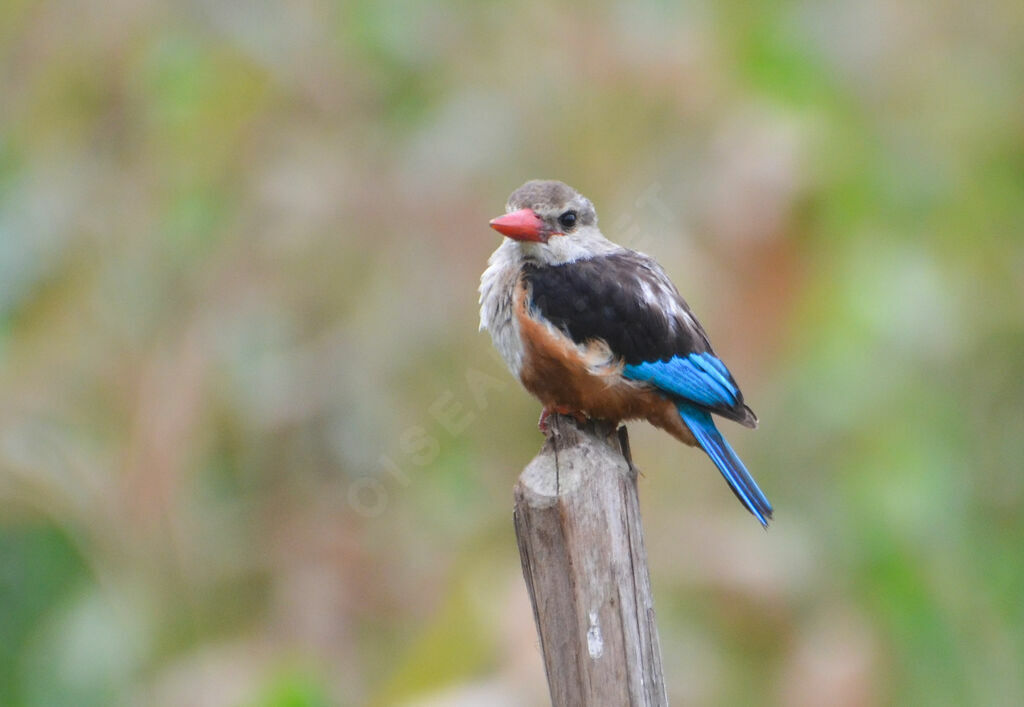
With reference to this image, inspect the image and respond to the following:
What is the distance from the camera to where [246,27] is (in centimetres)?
493

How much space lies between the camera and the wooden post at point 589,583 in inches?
91.0

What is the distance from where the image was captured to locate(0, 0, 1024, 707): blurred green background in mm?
3771

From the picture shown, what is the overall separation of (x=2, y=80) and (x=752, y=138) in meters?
2.61

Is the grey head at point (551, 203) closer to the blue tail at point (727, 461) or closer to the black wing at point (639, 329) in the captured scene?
the black wing at point (639, 329)

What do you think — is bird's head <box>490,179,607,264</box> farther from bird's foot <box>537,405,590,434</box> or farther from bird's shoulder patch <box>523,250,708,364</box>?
bird's foot <box>537,405,590,434</box>

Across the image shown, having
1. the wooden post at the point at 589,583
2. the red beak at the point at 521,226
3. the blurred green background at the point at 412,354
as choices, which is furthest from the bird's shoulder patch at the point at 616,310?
the wooden post at the point at 589,583

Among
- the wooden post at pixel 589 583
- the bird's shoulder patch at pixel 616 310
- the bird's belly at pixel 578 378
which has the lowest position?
the wooden post at pixel 589 583

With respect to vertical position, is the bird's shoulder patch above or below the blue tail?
above

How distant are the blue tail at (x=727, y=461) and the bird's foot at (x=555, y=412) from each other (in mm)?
315

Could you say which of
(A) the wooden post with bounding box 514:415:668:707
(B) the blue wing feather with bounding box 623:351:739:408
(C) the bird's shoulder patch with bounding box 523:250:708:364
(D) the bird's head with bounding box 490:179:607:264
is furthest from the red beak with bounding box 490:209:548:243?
(A) the wooden post with bounding box 514:415:668:707

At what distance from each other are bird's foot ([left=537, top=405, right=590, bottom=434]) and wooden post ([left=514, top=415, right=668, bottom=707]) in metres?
0.88

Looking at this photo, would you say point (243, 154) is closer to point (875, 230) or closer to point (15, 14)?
point (15, 14)

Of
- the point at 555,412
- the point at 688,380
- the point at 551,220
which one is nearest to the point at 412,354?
the point at 551,220

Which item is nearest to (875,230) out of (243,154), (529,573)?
(243,154)
